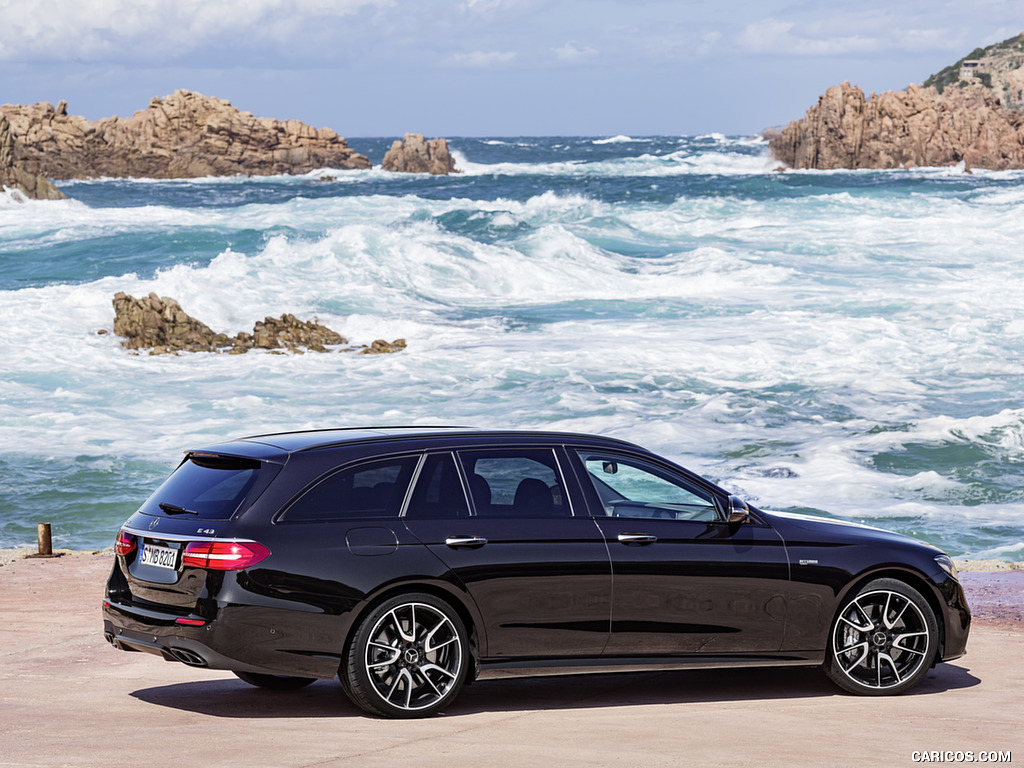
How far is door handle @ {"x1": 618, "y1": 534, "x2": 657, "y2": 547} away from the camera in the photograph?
6.62 meters

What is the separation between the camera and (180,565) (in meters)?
6.07

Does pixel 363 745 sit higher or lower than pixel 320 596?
lower

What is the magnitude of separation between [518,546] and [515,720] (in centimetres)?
82

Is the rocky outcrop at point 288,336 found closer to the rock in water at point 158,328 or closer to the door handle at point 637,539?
the rock in water at point 158,328

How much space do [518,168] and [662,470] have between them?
117m

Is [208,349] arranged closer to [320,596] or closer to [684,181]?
[320,596]

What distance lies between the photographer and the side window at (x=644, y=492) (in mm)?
6781

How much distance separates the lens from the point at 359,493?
20.7ft

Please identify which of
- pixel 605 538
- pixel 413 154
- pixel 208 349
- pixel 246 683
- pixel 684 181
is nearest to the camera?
pixel 605 538

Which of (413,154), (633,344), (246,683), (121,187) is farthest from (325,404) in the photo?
(413,154)

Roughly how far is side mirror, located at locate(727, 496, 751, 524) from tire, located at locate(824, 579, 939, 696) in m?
0.79

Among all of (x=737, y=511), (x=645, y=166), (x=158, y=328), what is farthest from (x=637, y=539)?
(x=645, y=166)

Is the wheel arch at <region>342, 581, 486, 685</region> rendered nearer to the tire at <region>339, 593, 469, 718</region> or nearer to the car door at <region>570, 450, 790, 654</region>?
the tire at <region>339, 593, 469, 718</region>

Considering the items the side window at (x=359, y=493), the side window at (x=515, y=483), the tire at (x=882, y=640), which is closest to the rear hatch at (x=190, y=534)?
the side window at (x=359, y=493)
